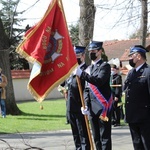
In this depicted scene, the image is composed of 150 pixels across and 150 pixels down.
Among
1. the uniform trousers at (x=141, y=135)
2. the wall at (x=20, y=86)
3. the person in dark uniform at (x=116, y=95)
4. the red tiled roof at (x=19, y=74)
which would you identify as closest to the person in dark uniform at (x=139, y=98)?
the uniform trousers at (x=141, y=135)

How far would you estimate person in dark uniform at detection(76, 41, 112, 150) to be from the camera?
6016 millimetres

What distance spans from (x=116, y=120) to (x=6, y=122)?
360 centimetres

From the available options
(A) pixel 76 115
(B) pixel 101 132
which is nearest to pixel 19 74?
(A) pixel 76 115

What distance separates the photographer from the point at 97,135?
20.3 feet

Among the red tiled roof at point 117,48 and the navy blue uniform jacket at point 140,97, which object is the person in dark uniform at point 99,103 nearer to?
the navy blue uniform jacket at point 140,97

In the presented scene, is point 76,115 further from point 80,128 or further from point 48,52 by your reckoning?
point 48,52

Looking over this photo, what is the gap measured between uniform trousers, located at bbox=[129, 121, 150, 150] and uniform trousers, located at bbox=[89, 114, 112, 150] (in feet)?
1.26

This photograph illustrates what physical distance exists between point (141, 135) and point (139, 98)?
1.82 ft

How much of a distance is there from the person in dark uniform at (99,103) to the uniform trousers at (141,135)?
403 millimetres

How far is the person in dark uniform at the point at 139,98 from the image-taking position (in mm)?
5789

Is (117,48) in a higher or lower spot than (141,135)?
lower

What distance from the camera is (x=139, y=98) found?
5.80 meters

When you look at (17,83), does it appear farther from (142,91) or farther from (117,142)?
(142,91)

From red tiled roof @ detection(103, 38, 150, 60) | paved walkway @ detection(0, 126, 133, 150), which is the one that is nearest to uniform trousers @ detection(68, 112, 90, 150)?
paved walkway @ detection(0, 126, 133, 150)
